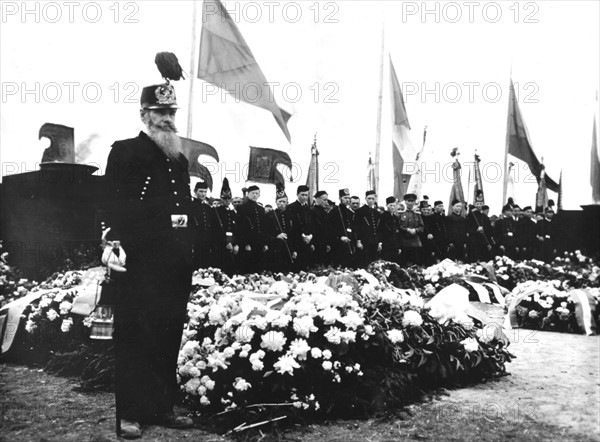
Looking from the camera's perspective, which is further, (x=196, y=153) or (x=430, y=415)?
(x=196, y=153)

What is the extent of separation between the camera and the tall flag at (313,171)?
13570 mm

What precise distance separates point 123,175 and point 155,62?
0.77m

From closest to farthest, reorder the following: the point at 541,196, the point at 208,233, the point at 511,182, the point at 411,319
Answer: the point at 411,319 → the point at 208,233 → the point at 541,196 → the point at 511,182

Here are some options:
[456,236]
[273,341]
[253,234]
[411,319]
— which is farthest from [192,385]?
[456,236]

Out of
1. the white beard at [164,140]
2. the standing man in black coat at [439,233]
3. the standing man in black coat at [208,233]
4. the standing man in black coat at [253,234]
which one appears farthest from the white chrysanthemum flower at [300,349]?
the standing man in black coat at [439,233]

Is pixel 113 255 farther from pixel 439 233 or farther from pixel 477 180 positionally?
pixel 477 180

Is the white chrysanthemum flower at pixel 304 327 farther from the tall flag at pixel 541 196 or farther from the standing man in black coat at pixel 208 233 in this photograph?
the tall flag at pixel 541 196

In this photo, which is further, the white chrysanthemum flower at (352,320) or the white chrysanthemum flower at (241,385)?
the white chrysanthemum flower at (352,320)

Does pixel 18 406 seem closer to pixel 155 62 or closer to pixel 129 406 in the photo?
pixel 129 406

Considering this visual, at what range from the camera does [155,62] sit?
160 inches

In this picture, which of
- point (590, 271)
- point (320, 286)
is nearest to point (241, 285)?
point (320, 286)

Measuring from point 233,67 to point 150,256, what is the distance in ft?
18.8

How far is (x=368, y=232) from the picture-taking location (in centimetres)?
1275

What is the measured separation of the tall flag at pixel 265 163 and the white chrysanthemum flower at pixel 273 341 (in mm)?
5947
